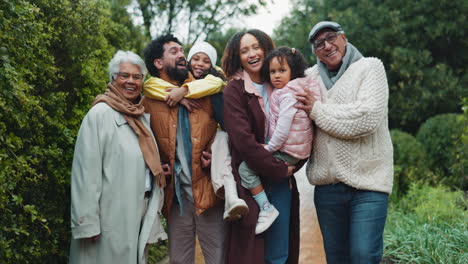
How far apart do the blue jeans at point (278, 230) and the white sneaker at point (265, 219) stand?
0.27 ft

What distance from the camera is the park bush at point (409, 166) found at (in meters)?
8.52

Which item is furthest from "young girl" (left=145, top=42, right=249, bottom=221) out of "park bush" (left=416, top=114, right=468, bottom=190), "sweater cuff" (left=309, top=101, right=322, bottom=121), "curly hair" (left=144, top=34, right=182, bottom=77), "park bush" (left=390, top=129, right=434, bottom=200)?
"park bush" (left=416, top=114, right=468, bottom=190)

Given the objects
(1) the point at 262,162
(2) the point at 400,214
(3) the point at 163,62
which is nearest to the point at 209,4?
(2) the point at 400,214

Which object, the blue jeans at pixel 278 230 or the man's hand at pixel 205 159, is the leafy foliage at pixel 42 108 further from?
the blue jeans at pixel 278 230

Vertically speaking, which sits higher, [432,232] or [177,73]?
[177,73]

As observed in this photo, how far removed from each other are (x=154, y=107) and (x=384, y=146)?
1.78m

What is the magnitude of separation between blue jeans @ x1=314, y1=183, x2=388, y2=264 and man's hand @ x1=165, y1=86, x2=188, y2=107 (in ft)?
4.07

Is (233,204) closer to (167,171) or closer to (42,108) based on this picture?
(167,171)

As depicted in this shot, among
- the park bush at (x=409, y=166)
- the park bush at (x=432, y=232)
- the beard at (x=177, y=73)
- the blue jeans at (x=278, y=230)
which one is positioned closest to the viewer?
the blue jeans at (x=278, y=230)

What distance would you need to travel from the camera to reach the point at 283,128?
3242mm

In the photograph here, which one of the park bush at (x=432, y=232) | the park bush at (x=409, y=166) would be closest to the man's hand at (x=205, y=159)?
the park bush at (x=432, y=232)

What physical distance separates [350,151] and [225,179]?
0.91 metres

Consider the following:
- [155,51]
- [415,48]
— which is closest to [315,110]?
[155,51]

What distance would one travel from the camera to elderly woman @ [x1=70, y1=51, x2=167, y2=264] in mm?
3281
